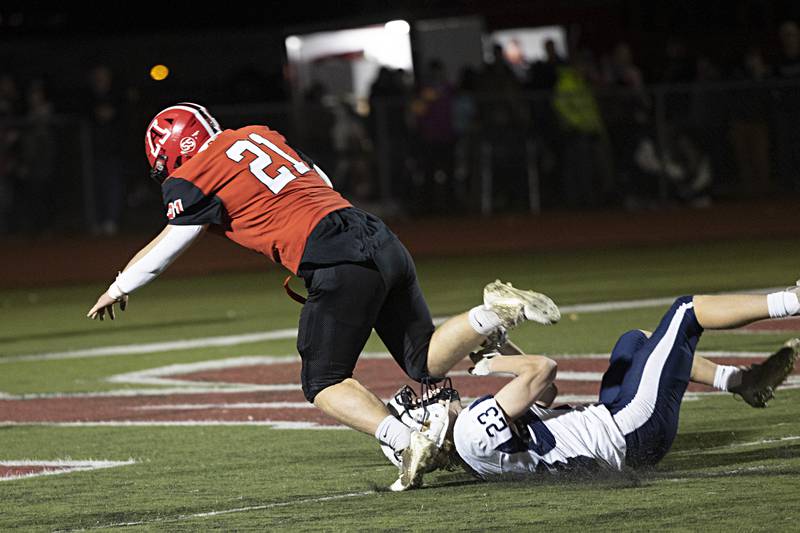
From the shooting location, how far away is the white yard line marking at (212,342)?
12070 millimetres

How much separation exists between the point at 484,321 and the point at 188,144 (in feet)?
5.14

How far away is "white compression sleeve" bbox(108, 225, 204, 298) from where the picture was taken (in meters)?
6.73

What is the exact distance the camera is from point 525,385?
251 inches

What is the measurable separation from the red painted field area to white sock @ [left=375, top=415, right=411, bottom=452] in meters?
2.01

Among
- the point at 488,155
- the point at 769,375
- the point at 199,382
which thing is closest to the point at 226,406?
the point at 199,382

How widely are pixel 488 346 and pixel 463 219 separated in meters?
15.5

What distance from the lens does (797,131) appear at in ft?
70.3

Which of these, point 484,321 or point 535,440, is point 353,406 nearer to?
point 484,321

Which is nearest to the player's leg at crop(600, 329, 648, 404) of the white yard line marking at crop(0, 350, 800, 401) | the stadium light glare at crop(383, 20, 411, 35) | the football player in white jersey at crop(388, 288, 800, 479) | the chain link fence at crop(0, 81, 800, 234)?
the football player in white jersey at crop(388, 288, 800, 479)

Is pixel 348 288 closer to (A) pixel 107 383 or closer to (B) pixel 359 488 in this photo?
(B) pixel 359 488

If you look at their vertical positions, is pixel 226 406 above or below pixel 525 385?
below

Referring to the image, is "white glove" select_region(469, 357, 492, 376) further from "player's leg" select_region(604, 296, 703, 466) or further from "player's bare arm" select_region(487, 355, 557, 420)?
"player's leg" select_region(604, 296, 703, 466)

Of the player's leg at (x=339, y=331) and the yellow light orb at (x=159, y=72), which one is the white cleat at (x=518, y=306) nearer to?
the player's leg at (x=339, y=331)

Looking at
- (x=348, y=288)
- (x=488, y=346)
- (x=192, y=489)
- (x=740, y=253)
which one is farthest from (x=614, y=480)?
(x=740, y=253)
